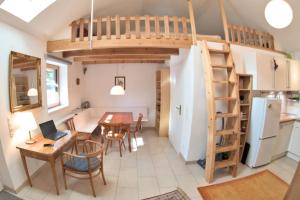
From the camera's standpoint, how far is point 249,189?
2.38 m

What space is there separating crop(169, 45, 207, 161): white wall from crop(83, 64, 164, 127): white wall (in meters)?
1.96

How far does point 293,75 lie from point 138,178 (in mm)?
3813

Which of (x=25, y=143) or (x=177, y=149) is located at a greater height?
(x=25, y=143)

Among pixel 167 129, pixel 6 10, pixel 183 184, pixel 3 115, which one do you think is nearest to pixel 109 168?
pixel 183 184

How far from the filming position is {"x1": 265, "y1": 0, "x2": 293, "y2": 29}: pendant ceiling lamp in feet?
4.37

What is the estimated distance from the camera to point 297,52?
3.61 metres

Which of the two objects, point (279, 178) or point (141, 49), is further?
point (141, 49)

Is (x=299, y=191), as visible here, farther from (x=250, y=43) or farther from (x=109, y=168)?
(x=250, y=43)

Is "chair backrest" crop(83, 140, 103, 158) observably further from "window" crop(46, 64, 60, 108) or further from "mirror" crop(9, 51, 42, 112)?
"window" crop(46, 64, 60, 108)

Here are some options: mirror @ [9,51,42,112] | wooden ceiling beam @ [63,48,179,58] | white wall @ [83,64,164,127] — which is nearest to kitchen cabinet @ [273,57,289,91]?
wooden ceiling beam @ [63,48,179,58]

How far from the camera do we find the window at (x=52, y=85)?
355 centimetres

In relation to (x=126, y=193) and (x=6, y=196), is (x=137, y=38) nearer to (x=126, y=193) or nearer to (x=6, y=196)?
(x=126, y=193)

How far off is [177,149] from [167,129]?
1.12 metres

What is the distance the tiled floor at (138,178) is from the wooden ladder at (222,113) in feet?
0.90
